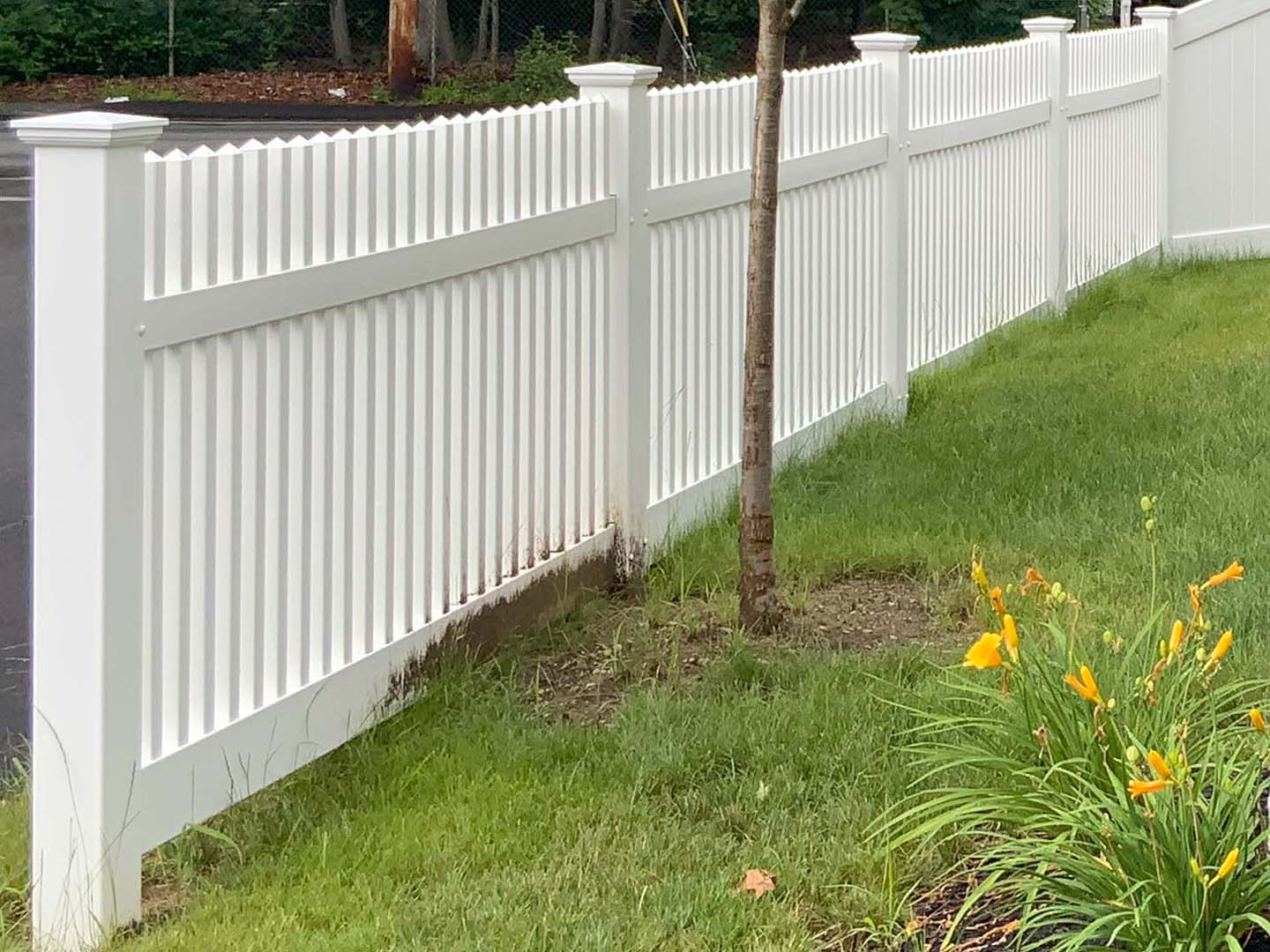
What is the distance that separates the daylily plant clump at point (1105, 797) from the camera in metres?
3.22

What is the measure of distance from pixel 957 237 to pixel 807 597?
392 cm

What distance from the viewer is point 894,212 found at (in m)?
8.30

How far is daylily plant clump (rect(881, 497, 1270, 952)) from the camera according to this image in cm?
322

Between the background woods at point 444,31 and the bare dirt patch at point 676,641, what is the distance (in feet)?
71.3

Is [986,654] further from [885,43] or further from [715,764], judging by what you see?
[885,43]

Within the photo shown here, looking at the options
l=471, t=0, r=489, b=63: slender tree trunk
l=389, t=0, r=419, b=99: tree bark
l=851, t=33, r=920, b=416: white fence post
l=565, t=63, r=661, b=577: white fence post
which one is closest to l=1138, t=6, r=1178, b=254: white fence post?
l=851, t=33, r=920, b=416: white fence post

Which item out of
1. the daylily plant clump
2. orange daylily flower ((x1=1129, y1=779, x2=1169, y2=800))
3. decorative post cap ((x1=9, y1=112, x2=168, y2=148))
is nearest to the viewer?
orange daylily flower ((x1=1129, y1=779, x2=1169, y2=800))


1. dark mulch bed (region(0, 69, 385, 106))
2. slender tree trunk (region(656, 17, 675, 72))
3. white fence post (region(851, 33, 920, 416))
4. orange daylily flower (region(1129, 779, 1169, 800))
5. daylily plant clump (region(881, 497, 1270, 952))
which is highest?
slender tree trunk (region(656, 17, 675, 72))

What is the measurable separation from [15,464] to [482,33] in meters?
21.1

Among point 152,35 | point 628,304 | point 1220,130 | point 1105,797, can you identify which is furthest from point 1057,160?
point 152,35

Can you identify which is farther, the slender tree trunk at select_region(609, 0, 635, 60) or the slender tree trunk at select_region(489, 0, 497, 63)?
the slender tree trunk at select_region(489, 0, 497, 63)

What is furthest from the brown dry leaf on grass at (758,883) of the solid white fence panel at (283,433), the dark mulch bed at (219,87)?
the dark mulch bed at (219,87)

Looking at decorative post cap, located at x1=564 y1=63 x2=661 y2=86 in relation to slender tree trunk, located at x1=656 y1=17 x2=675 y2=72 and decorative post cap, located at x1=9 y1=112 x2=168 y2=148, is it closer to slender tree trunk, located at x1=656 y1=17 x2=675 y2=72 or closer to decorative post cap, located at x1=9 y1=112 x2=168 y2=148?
decorative post cap, located at x1=9 y1=112 x2=168 y2=148

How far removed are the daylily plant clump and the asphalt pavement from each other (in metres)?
2.27
